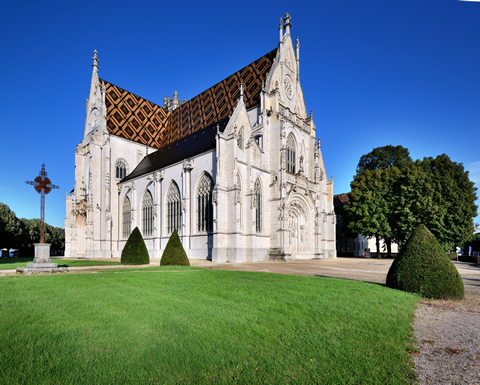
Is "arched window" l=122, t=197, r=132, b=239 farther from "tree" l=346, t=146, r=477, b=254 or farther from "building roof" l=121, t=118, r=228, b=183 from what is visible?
"tree" l=346, t=146, r=477, b=254

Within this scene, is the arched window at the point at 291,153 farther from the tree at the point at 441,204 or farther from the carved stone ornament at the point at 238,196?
the tree at the point at 441,204

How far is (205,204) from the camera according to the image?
26016 mm

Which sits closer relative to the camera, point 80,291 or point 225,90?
point 80,291

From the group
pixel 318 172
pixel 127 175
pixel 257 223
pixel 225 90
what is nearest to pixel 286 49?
pixel 225 90

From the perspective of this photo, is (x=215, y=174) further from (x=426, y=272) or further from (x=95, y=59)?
(x=95, y=59)

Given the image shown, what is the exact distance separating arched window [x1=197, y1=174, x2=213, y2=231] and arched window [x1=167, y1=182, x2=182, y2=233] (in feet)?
10.2

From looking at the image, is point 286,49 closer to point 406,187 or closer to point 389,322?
point 406,187

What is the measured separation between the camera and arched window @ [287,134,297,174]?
3012 cm

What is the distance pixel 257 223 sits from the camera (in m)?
26.2

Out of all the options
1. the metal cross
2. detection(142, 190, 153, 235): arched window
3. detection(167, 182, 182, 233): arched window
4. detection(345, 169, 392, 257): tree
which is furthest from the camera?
detection(345, 169, 392, 257): tree

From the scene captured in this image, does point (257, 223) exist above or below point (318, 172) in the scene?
below

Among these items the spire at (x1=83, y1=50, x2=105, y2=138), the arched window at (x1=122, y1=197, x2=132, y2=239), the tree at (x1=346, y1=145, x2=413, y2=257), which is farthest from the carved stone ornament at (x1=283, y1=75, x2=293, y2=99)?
the spire at (x1=83, y1=50, x2=105, y2=138)

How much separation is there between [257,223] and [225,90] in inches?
661

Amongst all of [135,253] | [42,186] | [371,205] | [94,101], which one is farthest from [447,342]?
[94,101]
